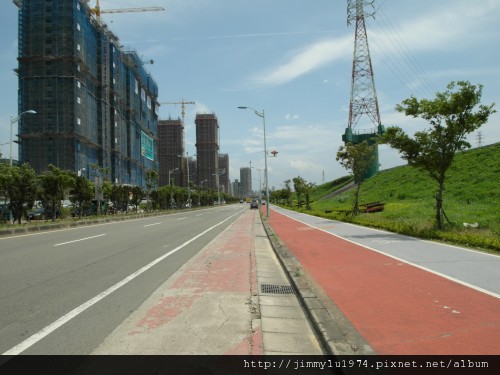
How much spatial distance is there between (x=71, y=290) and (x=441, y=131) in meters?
14.7

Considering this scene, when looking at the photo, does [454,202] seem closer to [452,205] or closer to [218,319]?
[452,205]

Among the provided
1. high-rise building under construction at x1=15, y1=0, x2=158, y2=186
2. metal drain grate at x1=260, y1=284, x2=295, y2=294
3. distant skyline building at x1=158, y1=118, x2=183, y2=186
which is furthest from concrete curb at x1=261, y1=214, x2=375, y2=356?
distant skyline building at x1=158, y1=118, x2=183, y2=186

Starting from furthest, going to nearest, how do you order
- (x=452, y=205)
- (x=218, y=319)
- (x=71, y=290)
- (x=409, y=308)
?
1. (x=452, y=205)
2. (x=71, y=290)
3. (x=409, y=308)
4. (x=218, y=319)

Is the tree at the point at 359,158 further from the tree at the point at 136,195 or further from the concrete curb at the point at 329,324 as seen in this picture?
the tree at the point at 136,195

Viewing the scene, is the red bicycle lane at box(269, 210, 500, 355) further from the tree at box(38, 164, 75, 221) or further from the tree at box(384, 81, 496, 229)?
the tree at box(38, 164, 75, 221)

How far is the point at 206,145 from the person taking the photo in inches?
5910

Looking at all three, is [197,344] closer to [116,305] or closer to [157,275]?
[116,305]

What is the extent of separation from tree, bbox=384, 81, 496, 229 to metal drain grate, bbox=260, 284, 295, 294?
10.4 meters

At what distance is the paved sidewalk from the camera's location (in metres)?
4.67

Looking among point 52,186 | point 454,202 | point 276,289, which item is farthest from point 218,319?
point 52,186

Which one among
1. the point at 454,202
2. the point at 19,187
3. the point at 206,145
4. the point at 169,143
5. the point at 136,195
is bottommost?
the point at 454,202
